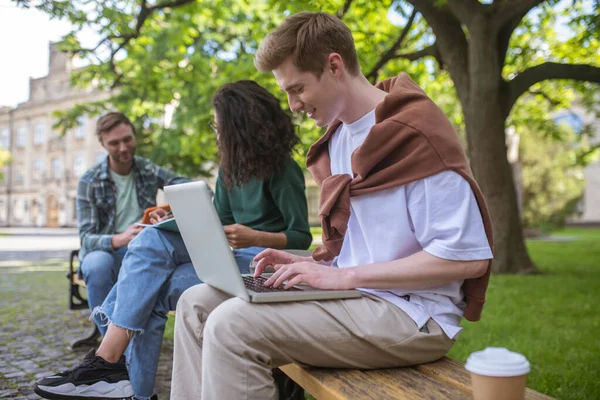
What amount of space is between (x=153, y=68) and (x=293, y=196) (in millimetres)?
10824

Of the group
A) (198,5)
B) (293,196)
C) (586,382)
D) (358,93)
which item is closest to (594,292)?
(586,382)

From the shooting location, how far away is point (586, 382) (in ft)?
12.2

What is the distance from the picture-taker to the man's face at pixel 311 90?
6.58ft

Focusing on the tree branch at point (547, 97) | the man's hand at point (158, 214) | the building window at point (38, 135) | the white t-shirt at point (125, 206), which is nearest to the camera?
the man's hand at point (158, 214)

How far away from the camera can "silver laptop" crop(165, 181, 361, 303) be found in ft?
5.83

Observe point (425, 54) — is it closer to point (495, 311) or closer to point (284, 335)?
point (495, 311)

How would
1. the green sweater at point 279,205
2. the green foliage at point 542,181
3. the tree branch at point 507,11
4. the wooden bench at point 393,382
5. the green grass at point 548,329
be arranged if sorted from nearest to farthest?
1. the wooden bench at point 393,382
2. the green sweater at point 279,205
3. the green grass at point 548,329
4. the tree branch at point 507,11
5. the green foliage at point 542,181

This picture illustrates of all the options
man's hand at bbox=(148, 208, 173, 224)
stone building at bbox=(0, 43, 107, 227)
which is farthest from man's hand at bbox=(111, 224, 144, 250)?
stone building at bbox=(0, 43, 107, 227)

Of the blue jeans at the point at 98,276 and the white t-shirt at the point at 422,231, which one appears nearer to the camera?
the white t-shirt at the point at 422,231

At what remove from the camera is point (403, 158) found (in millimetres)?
Result: 1827

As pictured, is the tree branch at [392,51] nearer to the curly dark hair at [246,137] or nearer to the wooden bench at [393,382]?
the curly dark hair at [246,137]

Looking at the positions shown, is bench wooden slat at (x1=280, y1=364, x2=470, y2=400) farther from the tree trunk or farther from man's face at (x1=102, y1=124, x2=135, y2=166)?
the tree trunk

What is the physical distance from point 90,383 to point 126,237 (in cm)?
164

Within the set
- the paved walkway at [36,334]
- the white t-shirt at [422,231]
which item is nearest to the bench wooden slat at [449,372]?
the white t-shirt at [422,231]
